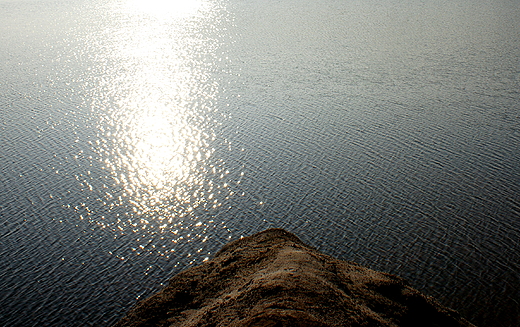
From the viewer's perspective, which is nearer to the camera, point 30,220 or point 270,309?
point 270,309

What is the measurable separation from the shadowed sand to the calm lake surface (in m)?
2.50

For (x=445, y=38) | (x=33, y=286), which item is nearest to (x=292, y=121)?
(x=33, y=286)

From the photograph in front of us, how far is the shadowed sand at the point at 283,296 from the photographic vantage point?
7.43 meters

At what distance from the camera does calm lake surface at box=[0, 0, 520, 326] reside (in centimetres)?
1256

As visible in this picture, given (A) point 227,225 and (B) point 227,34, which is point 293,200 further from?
(B) point 227,34

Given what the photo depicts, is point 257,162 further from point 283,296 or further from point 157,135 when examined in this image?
point 283,296

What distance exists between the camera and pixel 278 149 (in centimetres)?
1919

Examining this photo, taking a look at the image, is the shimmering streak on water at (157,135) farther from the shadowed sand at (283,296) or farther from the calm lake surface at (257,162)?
the shadowed sand at (283,296)

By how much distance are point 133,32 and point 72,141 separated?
24326 millimetres

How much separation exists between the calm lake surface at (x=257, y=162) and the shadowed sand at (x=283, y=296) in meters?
2.50

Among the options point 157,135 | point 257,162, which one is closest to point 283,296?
point 257,162

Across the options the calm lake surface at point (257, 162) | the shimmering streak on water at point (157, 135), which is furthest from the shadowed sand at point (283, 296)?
the shimmering streak on water at point (157, 135)

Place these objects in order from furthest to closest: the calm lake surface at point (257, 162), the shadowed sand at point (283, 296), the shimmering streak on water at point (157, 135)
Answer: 1. the shimmering streak on water at point (157, 135)
2. the calm lake surface at point (257, 162)
3. the shadowed sand at point (283, 296)

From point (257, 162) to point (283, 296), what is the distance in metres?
10.7
